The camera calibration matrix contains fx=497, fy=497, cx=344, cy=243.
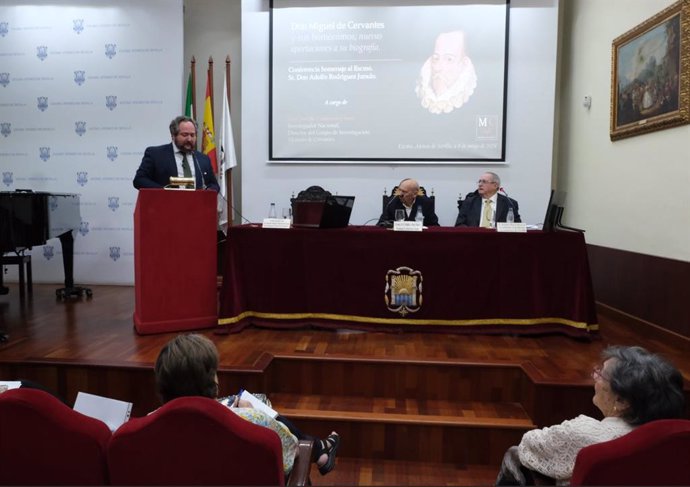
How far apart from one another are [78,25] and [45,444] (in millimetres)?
5554

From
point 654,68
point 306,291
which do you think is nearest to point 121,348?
point 306,291

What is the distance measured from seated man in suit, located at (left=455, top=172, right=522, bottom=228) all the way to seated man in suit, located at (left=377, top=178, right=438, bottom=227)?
307mm

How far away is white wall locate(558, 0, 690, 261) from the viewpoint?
3361 millimetres

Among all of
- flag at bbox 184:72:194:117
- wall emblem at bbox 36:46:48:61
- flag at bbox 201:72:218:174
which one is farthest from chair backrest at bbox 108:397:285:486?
wall emblem at bbox 36:46:48:61

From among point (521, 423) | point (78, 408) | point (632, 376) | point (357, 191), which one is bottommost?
point (521, 423)

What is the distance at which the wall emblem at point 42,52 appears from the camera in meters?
5.40

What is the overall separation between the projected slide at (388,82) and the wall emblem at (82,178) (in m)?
2.11

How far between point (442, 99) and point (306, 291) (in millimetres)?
2765

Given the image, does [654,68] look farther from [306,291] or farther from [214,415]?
[214,415]

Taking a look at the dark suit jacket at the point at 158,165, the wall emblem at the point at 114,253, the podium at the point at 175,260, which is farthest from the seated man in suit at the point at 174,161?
the wall emblem at the point at 114,253

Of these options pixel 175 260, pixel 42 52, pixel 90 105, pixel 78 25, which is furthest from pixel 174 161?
pixel 42 52

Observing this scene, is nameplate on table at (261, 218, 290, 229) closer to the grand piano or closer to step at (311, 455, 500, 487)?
step at (311, 455, 500, 487)

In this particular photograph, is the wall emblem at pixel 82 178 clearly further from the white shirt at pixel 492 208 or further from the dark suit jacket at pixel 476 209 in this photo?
the white shirt at pixel 492 208

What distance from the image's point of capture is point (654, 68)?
11.9 ft
